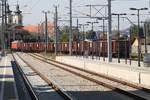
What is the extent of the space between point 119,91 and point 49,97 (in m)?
3.50

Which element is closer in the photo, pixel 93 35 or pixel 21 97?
pixel 21 97

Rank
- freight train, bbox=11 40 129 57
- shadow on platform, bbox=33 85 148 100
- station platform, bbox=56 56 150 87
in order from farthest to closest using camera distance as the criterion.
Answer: freight train, bbox=11 40 129 57
station platform, bbox=56 56 150 87
shadow on platform, bbox=33 85 148 100

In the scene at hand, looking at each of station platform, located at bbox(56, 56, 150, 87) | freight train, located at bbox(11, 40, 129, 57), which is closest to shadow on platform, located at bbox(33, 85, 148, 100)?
station platform, located at bbox(56, 56, 150, 87)

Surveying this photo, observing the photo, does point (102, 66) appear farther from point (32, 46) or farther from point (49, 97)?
point (32, 46)

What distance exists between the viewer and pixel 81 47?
82375 mm

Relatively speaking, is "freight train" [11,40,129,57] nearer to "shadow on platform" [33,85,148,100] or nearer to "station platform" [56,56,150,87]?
"station platform" [56,56,150,87]

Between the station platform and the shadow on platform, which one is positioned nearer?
the shadow on platform

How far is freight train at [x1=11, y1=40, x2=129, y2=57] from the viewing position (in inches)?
2725

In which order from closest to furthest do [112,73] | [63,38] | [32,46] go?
[112,73] → [32,46] → [63,38]

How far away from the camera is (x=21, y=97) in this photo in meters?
20.1

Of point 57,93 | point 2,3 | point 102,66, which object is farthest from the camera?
point 2,3

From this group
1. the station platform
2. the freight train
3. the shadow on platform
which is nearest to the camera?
the shadow on platform

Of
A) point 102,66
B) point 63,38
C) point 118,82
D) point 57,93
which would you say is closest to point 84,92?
point 57,93

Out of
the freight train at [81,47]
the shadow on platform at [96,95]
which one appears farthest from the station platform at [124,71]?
the freight train at [81,47]
